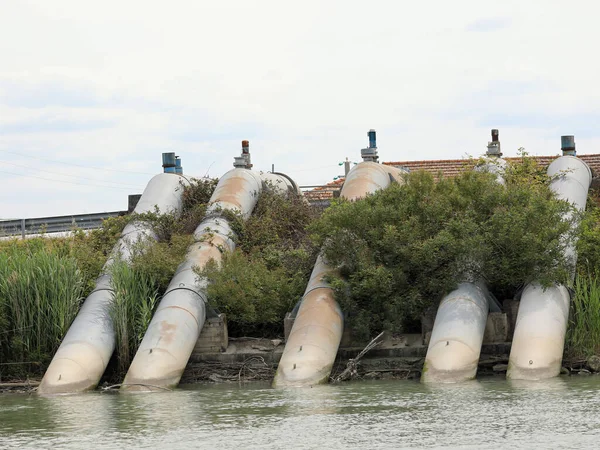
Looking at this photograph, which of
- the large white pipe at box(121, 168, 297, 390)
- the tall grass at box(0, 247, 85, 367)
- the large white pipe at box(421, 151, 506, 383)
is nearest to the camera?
the large white pipe at box(421, 151, 506, 383)

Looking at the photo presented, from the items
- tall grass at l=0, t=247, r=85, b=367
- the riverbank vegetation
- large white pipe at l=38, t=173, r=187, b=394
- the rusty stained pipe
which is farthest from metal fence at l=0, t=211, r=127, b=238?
the rusty stained pipe

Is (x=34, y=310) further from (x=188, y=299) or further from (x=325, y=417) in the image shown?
(x=325, y=417)

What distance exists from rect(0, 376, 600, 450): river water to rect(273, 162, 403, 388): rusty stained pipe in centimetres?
57

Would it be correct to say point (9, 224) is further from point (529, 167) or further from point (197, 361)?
point (529, 167)

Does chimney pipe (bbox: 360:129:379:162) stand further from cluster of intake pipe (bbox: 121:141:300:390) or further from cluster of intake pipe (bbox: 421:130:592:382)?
cluster of intake pipe (bbox: 421:130:592:382)

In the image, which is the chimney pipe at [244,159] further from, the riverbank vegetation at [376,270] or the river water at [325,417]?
the river water at [325,417]

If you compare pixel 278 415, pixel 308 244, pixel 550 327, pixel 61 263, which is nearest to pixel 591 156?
pixel 308 244

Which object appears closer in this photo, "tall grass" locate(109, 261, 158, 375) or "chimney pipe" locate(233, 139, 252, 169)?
"tall grass" locate(109, 261, 158, 375)

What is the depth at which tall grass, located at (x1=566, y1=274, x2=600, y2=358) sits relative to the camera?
22.1 m

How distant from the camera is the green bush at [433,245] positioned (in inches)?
909

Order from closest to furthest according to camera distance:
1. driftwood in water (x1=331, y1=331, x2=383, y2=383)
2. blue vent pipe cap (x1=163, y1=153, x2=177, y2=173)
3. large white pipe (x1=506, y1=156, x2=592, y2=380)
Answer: large white pipe (x1=506, y1=156, x2=592, y2=380)
driftwood in water (x1=331, y1=331, x2=383, y2=383)
blue vent pipe cap (x1=163, y1=153, x2=177, y2=173)

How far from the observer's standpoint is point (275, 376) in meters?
21.8

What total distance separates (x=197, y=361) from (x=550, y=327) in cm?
708

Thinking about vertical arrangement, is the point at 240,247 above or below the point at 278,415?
above
